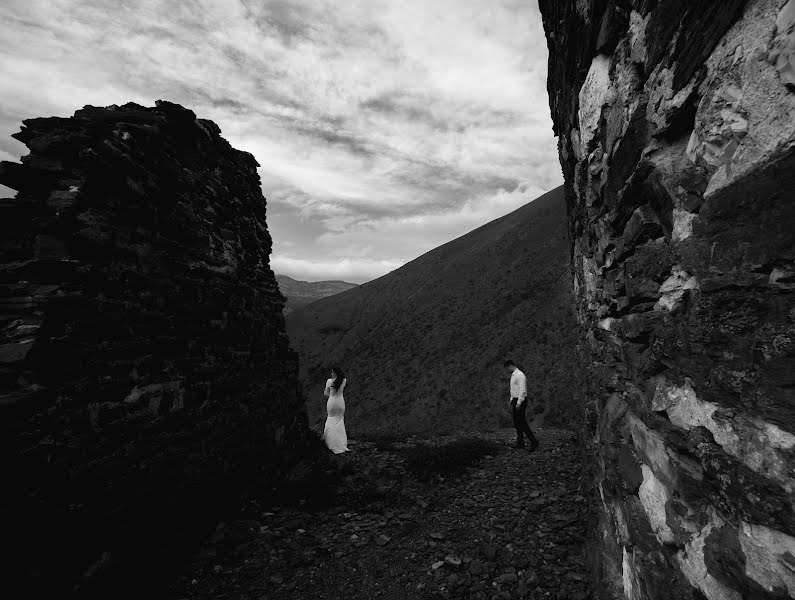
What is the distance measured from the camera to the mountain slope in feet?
69.4

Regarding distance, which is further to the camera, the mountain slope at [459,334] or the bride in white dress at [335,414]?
the mountain slope at [459,334]

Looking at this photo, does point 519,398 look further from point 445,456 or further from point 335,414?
point 335,414

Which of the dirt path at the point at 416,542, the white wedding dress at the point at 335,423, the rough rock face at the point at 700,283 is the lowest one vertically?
the dirt path at the point at 416,542

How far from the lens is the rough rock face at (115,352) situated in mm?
3910

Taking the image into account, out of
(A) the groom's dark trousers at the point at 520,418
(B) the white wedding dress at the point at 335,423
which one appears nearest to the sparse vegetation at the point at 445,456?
(A) the groom's dark trousers at the point at 520,418

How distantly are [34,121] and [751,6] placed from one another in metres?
7.15

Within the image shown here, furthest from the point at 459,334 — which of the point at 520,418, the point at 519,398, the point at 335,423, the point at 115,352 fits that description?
the point at 115,352

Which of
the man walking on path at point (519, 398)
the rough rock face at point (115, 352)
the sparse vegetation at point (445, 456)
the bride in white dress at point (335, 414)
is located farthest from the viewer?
the bride in white dress at point (335, 414)

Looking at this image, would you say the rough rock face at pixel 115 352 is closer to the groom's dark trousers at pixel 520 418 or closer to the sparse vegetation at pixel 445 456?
the sparse vegetation at pixel 445 456

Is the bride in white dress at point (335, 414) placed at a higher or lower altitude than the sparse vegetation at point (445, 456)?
higher

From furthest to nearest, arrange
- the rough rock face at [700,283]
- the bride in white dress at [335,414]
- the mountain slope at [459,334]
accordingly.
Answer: the mountain slope at [459,334] → the bride in white dress at [335,414] → the rough rock face at [700,283]

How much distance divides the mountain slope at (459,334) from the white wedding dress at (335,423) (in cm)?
973

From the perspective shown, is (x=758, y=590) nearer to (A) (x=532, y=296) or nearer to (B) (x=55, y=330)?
(B) (x=55, y=330)

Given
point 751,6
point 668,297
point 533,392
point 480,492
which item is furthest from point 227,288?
point 533,392
